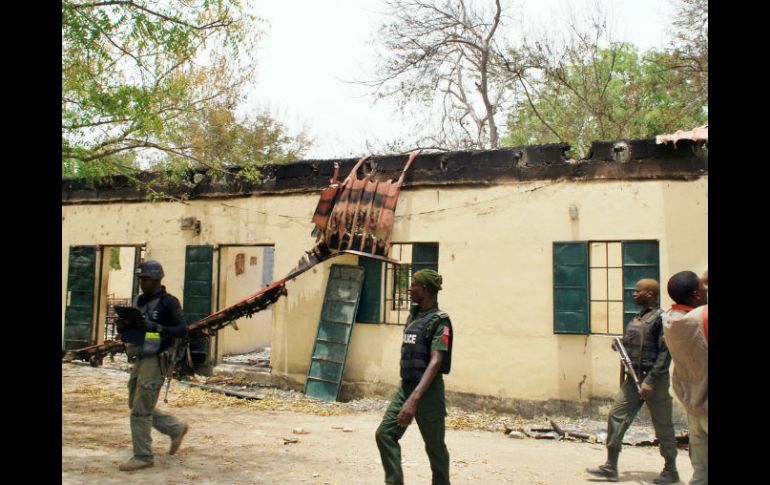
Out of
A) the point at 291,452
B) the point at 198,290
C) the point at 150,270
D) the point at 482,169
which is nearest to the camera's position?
the point at 150,270

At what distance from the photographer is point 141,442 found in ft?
17.9

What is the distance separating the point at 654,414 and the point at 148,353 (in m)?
4.31

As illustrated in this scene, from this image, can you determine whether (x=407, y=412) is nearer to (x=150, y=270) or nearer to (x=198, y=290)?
(x=150, y=270)

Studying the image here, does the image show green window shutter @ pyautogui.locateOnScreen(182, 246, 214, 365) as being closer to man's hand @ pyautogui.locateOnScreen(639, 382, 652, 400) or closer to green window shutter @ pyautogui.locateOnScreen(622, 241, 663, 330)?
green window shutter @ pyautogui.locateOnScreen(622, 241, 663, 330)

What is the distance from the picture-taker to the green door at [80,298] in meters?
12.3

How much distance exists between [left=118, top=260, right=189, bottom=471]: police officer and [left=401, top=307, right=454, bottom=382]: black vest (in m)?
2.21

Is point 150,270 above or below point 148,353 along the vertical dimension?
above

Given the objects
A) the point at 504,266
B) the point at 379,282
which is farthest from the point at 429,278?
the point at 379,282

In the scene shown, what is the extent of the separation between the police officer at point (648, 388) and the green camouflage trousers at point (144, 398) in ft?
12.8

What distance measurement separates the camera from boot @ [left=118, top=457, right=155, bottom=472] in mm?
5391

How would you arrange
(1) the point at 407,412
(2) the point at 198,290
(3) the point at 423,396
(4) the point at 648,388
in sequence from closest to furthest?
(1) the point at 407,412 < (3) the point at 423,396 < (4) the point at 648,388 < (2) the point at 198,290

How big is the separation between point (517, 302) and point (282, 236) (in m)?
4.07

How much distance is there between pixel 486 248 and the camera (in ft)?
30.4

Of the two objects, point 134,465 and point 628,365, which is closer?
point 134,465
